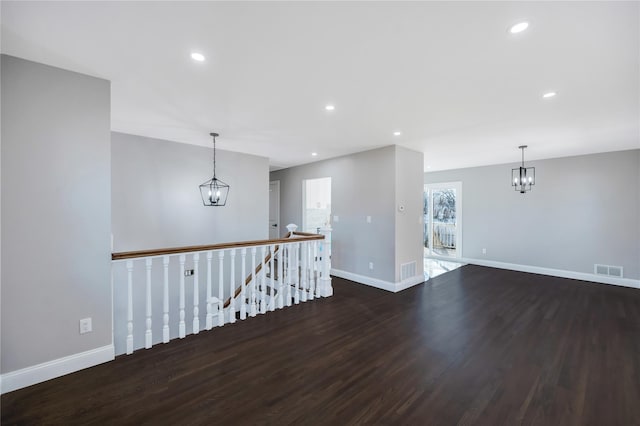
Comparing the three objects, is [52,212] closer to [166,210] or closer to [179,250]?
[179,250]

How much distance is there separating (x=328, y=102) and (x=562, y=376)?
323 centimetres

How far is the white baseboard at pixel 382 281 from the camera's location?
14.8ft

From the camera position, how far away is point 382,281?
4.64 meters

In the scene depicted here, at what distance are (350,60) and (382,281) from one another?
12.0 ft

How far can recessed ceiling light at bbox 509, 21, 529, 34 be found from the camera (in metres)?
1.58

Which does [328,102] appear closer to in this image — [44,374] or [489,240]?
[44,374]

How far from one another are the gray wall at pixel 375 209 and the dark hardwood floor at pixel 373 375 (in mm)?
1343

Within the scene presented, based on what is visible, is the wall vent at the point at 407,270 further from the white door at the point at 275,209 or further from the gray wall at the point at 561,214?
the white door at the point at 275,209

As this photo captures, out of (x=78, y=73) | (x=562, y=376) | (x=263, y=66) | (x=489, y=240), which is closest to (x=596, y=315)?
(x=562, y=376)

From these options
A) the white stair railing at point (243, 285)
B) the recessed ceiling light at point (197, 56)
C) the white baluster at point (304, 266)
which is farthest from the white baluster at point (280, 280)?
the recessed ceiling light at point (197, 56)

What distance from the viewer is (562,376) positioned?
222cm

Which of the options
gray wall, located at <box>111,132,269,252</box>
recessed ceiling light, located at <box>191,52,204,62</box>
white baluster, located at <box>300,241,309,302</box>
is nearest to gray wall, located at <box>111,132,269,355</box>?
gray wall, located at <box>111,132,269,252</box>

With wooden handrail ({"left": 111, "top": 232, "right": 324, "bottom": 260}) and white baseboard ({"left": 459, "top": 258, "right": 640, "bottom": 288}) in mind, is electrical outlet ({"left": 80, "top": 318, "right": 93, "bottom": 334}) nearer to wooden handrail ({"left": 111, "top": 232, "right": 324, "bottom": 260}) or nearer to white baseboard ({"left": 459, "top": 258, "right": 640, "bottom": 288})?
wooden handrail ({"left": 111, "top": 232, "right": 324, "bottom": 260})

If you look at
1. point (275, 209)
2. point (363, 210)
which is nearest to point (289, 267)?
point (363, 210)
